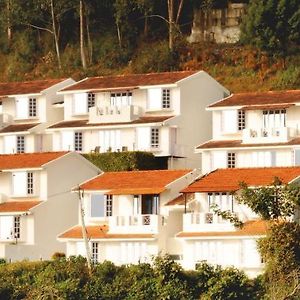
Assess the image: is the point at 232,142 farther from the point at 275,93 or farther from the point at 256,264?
the point at 256,264

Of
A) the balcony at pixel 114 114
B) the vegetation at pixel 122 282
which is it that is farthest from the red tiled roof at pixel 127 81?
the vegetation at pixel 122 282

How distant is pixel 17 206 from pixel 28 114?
14.3 meters

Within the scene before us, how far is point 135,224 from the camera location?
337 ft

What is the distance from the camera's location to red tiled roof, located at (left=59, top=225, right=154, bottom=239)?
102 meters

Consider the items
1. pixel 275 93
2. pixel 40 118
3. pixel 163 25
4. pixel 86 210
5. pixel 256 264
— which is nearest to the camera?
pixel 256 264

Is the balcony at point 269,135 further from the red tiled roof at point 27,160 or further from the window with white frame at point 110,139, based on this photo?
the red tiled roof at point 27,160

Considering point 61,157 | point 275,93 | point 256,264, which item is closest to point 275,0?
point 275,93

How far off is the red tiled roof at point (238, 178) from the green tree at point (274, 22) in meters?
19.2

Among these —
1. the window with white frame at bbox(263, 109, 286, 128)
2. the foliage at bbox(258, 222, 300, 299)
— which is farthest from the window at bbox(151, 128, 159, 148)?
the foliage at bbox(258, 222, 300, 299)

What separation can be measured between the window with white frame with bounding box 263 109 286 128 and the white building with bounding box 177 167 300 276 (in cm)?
842

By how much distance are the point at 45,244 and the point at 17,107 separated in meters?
16.5

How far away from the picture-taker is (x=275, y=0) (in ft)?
400

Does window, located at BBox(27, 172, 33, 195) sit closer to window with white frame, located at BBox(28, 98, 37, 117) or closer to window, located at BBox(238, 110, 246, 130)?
window, located at BBox(238, 110, 246, 130)

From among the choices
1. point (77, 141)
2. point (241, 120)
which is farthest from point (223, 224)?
point (77, 141)
